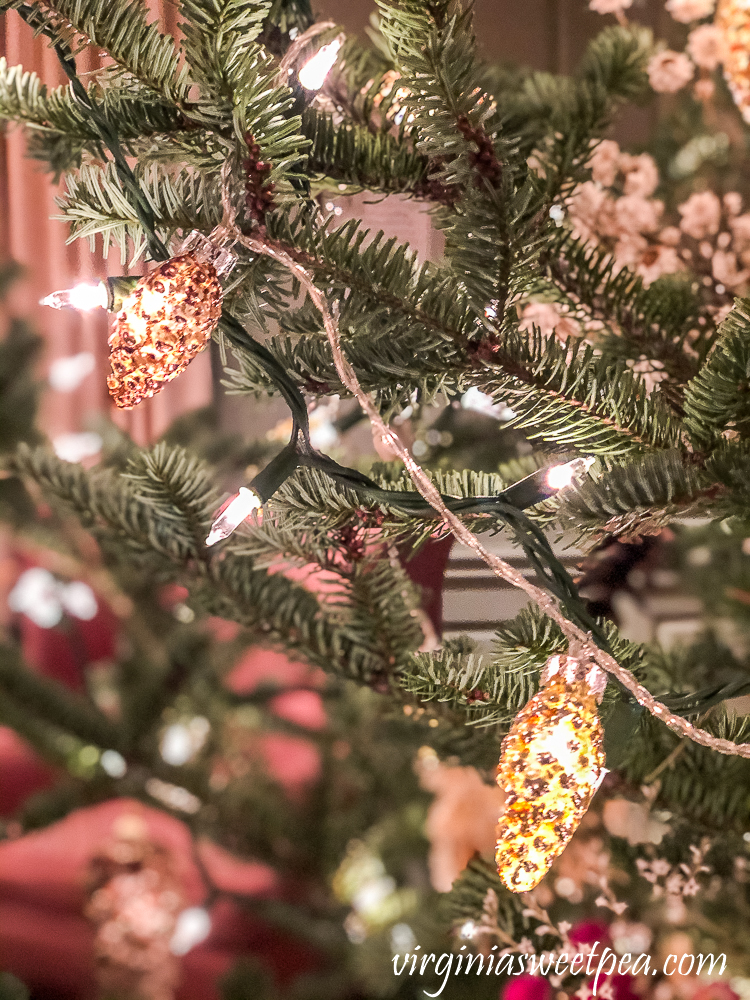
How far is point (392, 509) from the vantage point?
0.31 m

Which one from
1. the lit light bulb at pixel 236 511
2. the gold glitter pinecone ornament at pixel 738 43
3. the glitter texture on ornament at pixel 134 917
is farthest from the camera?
the glitter texture on ornament at pixel 134 917

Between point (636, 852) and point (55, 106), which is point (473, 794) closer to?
point (636, 852)

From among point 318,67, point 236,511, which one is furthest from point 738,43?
point 236,511

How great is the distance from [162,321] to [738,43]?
0.41 m

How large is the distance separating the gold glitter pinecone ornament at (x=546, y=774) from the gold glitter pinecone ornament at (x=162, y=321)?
0.17 metres

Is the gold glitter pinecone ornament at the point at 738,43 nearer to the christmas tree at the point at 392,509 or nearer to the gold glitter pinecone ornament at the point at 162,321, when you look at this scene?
the christmas tree at the point at 392,509

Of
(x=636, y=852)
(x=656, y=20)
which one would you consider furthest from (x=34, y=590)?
(x=656, y=20)

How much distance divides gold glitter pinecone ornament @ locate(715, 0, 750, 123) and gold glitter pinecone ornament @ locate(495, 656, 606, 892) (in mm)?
390

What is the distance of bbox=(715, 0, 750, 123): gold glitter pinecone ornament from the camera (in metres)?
0.45

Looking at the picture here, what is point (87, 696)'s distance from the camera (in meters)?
0.82

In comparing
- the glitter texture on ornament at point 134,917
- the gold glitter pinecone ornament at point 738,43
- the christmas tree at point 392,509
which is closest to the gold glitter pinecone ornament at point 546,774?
the christmas tree at point 392,509

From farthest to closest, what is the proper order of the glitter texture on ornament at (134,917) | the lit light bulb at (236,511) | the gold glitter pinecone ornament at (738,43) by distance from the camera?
the glitter texture on ornament at (134,917)
the gold glitter pinecone ornament at (738,43)
the lit light bulb at (236,511)

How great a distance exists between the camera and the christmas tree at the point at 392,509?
0.27 meters

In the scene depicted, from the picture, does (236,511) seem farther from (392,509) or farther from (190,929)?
(190,929)
